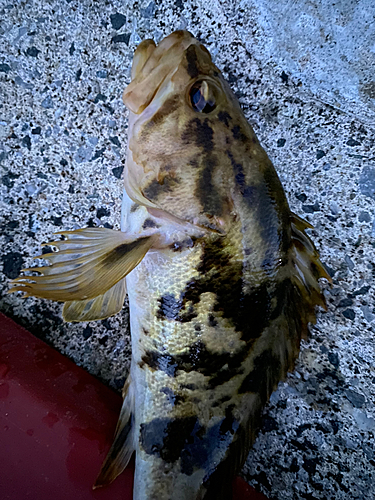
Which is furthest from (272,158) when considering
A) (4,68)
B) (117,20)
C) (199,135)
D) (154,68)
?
(4,68)

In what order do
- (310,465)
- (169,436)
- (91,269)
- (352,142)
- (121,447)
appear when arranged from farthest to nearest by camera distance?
1. (310,465)
2. (352,142)
3. (121,447)
4. (169,436)
5. (91,269)

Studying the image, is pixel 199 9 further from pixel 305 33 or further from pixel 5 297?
pixel 5 297

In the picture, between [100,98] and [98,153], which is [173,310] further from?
[100,98]

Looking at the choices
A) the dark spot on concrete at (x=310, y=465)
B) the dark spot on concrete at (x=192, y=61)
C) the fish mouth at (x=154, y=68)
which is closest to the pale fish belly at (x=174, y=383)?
the fish mouth at (x=154, y=68)

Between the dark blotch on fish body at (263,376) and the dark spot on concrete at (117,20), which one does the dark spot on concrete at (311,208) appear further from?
the dark spot on concrete at (117,20)

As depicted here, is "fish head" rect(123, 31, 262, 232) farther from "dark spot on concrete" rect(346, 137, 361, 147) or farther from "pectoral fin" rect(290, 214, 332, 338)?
"dark spot on concrete" rect(346, 137, 361, 147)

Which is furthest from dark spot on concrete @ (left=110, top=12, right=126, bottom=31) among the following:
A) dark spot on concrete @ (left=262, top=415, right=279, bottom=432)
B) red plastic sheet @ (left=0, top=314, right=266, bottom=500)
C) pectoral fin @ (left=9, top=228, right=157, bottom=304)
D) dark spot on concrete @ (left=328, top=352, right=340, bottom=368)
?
dark spot on concrete @ (left=262, top=415, right=279, bottom=432)
